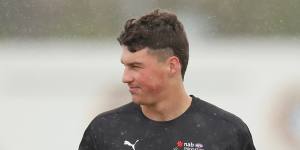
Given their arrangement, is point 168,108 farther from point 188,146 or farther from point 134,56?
point 134,56

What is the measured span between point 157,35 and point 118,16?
614 cm

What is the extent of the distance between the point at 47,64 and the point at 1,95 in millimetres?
726

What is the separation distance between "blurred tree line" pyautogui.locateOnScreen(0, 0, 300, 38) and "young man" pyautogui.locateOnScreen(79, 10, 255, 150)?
5.55 m

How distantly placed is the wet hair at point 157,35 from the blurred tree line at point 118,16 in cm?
556

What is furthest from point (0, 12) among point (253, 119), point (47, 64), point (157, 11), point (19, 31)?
point (157, 11)

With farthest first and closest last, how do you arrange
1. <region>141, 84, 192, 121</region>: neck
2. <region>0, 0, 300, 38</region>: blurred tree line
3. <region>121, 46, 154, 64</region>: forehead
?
1. <region>0, 0, 300, 38</region>: blurred tree line
2. <region>141, 84, 192, 121</region>: neck
3. <region>121, 46, 154, 64</region>: forehead

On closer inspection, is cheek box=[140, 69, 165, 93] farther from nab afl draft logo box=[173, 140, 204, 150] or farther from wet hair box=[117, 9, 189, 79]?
nab afl draft logo box=[173, 140, 204, 150]

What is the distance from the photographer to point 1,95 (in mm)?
10328

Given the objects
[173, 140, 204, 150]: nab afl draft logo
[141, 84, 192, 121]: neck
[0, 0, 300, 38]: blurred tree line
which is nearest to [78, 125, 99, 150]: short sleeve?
[141, 84, 192, 121]: neck

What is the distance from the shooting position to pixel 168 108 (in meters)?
4.12

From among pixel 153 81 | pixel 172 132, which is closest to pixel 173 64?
pixel 153 81

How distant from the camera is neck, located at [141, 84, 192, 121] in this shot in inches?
162

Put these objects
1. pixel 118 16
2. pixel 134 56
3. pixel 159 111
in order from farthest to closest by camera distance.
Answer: pixel 118 16, pixel 159 111, pixel 134 56

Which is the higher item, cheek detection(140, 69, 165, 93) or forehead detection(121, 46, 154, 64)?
forehead detection(121, 46, 154, 64)
